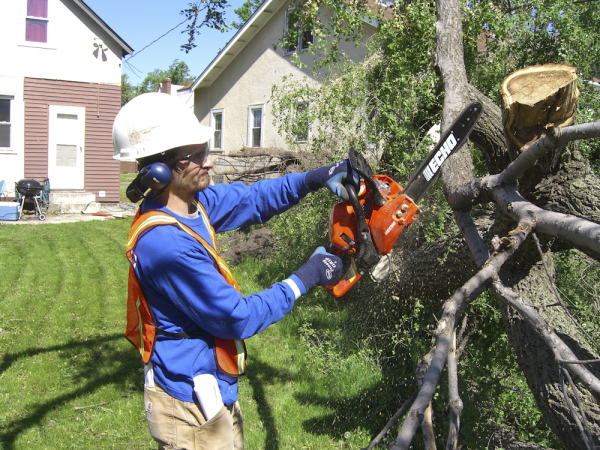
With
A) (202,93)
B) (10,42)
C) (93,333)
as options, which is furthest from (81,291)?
(202,93)

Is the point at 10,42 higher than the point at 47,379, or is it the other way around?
the point at 10,42

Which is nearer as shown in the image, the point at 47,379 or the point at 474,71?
the point at 47,379

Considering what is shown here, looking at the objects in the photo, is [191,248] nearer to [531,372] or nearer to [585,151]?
[531,372]

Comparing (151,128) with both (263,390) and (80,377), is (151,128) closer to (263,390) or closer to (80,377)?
(263,390)

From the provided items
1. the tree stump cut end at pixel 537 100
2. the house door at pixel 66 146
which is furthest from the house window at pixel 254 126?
the tree stump cut end at pixel 537 100

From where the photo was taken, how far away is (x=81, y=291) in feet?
20.2

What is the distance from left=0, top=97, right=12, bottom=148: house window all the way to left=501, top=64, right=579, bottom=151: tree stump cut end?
13256 mm

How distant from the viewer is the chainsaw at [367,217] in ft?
7.36

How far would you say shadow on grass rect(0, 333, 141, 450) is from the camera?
3266 mm

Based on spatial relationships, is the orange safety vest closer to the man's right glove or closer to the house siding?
the man's right glove

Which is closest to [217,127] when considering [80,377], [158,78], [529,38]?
[529,38]

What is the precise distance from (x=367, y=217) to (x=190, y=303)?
3.36ft

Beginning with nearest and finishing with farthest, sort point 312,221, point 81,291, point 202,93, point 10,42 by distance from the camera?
point 312,221 → point 81,291 → point 10,42 → point 202,93

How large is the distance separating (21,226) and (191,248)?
10096mm
